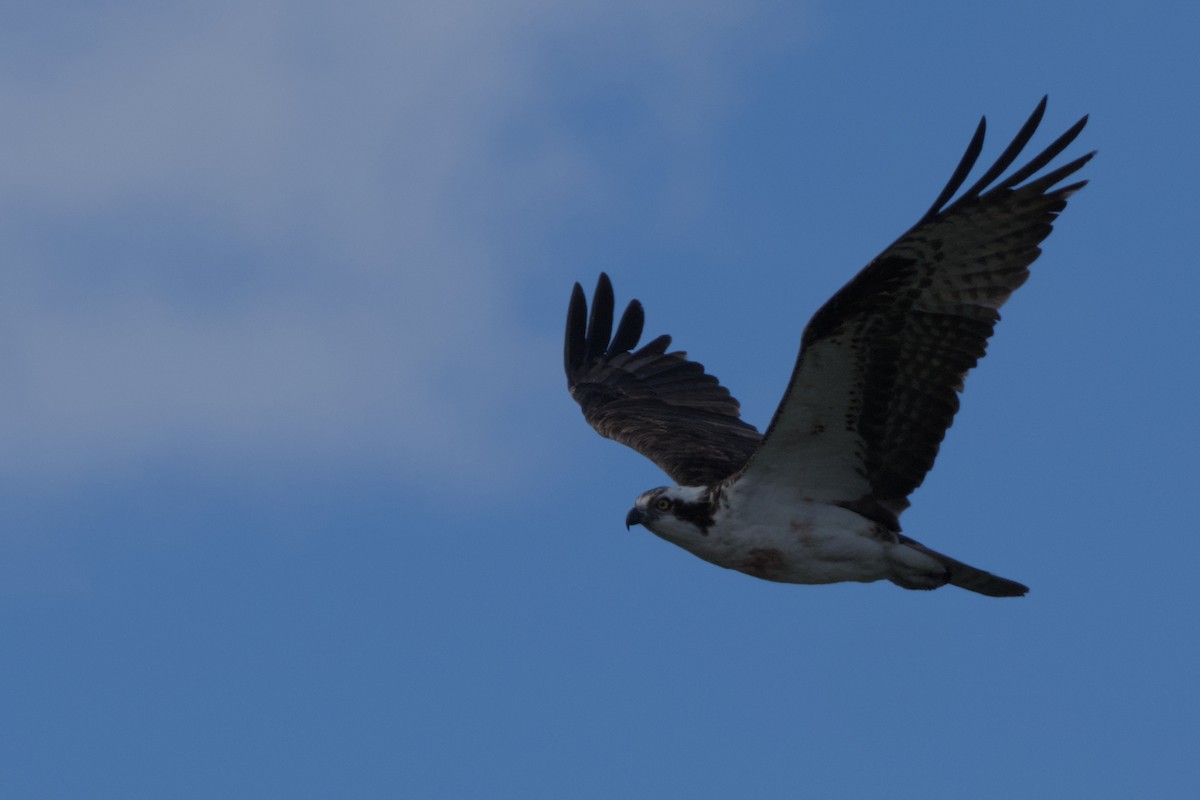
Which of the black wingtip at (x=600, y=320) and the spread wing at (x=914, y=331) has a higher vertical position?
the black wingtip at (x=600, y=320)

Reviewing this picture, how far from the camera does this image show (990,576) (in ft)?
36.8

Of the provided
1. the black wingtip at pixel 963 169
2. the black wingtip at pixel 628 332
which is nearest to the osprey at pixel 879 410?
the black wingtip at pixel 963 169

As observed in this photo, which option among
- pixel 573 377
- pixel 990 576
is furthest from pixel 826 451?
pixel 573 377

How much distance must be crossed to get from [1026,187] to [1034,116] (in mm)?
392

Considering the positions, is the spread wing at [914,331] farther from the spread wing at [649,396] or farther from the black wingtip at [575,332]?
the black wingtip at [575,332]

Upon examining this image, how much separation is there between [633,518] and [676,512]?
1.01 feet

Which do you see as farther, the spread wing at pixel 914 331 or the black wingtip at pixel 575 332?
the black wingtip at pixel 575 332

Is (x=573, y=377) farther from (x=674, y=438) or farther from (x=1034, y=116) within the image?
(x=1034, y=116)

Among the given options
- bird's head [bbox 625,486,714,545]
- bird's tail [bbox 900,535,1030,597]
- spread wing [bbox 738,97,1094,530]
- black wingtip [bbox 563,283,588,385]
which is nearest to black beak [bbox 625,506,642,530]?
bird's head [bbox 625,486,714,545]

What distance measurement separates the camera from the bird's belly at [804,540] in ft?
37.2

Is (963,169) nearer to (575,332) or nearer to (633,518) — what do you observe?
(633,518)

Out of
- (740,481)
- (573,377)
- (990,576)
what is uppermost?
(573,377)

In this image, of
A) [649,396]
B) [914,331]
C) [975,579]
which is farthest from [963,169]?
[649,396]

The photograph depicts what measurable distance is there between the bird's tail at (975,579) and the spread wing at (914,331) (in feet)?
1.51
